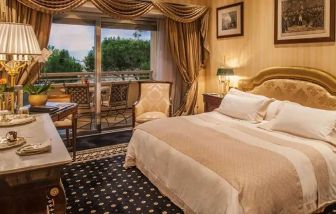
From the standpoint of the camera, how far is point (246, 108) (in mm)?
3846

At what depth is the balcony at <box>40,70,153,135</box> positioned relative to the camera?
550 cm

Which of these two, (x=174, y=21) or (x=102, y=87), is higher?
(x=174, y=21)

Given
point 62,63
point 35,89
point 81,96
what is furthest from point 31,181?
point 62,63

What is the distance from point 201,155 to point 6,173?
1.61m

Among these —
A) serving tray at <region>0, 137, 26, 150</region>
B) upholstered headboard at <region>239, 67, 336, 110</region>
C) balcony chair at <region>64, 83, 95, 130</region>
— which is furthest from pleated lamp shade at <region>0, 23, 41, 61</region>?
upholstered headboard at <region>239, 67, 336, 110</region>

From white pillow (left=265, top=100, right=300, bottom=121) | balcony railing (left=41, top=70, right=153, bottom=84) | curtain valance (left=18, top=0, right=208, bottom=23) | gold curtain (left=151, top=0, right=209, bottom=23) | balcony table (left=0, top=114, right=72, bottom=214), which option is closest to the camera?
balcony table (left=0, top=114, right=72, bottom=214)

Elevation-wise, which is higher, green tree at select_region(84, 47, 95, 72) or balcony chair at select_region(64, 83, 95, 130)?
green tree at select_region(84, 47, 95, 72)

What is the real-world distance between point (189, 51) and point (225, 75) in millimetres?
1084

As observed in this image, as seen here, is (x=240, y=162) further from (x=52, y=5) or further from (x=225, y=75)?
(x=52, y=5)

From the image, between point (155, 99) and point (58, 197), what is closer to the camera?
point (58, 197)

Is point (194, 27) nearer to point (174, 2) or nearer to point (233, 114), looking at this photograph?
point (174, 2)

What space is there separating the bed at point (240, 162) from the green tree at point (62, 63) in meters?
3.02

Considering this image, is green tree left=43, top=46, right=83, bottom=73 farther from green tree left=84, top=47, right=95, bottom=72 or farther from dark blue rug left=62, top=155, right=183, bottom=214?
dark blue rug left=62, top=155, right=183, bottom=214

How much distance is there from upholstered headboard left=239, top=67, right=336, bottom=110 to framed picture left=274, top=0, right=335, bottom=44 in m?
0.43
